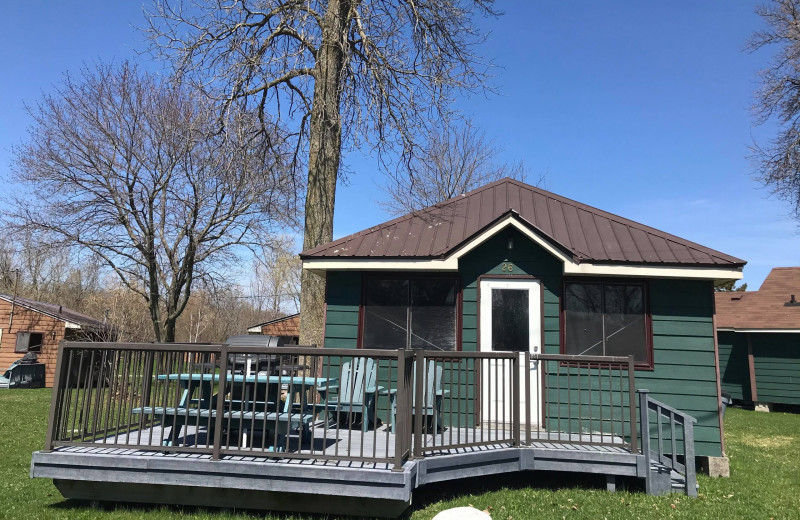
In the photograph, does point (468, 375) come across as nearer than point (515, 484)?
No

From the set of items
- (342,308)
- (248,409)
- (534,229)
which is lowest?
(248,409)

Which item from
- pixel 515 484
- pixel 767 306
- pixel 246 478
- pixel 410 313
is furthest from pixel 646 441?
pixel 767 306

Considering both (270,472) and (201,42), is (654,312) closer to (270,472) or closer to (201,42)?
(270,472)

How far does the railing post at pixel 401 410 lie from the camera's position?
4.64m

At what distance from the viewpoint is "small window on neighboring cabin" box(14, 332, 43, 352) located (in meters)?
23.5

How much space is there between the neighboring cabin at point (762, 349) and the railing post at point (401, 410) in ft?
54.1

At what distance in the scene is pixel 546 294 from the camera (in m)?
7.84

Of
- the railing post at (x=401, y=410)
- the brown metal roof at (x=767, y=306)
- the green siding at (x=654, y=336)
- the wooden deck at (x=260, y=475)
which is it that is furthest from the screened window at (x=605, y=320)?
the brown metal roof at (x=767, y=306)

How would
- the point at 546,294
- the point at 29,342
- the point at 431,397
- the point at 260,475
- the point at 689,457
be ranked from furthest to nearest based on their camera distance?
1. the point at 29,342
2. the point at 546,294
3. the point at 431,397
4. the point at 689,457
5. the point at 260,475

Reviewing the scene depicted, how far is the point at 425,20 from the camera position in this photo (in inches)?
468

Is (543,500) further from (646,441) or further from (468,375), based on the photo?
(468,375)

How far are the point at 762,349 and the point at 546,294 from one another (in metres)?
14.3

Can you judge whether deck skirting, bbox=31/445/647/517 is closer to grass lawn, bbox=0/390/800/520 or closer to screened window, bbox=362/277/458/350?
grass lawn, bbox=0/390/800/520

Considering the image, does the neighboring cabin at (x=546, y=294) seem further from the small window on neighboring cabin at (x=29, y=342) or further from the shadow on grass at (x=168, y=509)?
the small window on neighboring cabin at (x=29, y=342)
